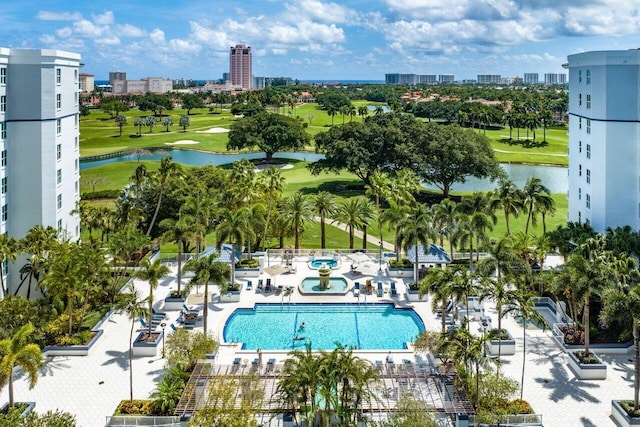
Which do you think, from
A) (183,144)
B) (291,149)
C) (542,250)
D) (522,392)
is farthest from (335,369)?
(183,144)

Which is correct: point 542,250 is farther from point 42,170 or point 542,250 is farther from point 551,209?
point 42,170

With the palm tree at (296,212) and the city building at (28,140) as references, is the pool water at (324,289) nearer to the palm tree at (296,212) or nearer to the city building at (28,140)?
the palm tree at (296,212)

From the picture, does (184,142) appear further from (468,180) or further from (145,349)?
(145,349)

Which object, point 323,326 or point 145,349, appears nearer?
point 145,349

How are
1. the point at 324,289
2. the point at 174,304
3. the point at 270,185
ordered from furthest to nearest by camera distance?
1. the point at 270,185
2. the point at 324,289
3. the point at 174,304

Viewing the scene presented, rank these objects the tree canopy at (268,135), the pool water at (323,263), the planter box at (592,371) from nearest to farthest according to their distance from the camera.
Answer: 1. the planter box at (592,371)
2. the pool water at (323,263)
3. the tree canopy at (268,135)

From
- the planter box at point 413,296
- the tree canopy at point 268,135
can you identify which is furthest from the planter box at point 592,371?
the tree canopy at point 268,135

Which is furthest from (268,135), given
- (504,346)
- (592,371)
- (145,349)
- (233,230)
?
(592,371)
